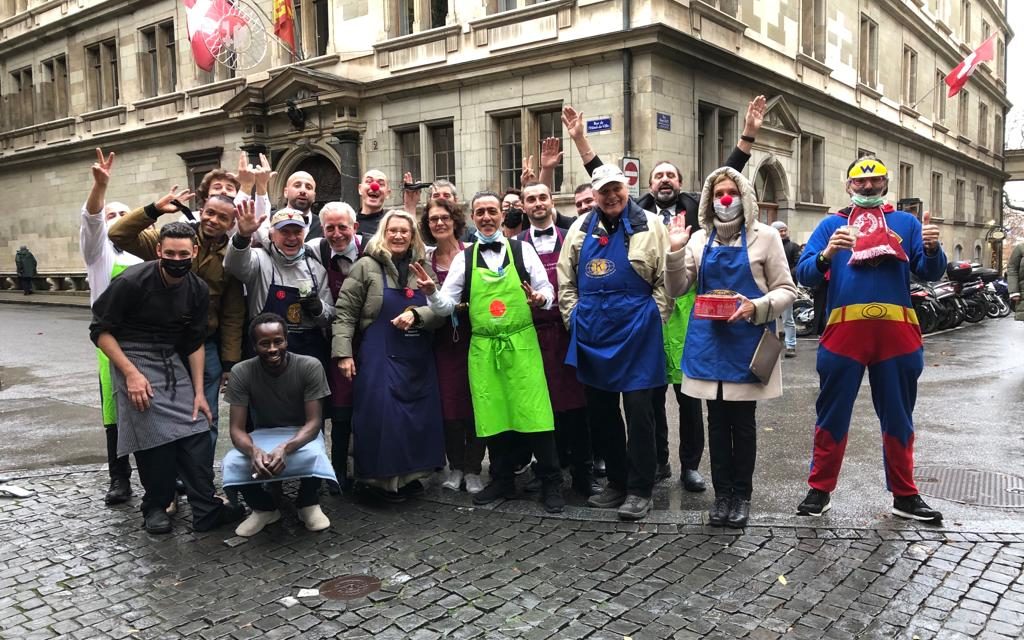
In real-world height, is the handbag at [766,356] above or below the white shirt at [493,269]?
below

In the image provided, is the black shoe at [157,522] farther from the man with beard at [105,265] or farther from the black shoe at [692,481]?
the black shoe at [692,481]

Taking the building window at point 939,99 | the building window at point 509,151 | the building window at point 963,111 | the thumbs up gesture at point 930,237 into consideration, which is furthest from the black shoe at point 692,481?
the building window at point 963,111

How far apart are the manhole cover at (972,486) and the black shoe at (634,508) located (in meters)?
1.94

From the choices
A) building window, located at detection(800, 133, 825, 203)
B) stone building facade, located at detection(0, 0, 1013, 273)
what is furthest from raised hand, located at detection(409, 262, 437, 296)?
building window, located at detection(800, 133, 825, 203)

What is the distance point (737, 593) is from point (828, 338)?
174 cm

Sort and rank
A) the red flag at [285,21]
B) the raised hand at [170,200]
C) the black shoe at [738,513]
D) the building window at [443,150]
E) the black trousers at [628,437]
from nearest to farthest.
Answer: the black shoe at [738,513]
the black trousers at [628,437]
the raised hand at [170,200]
the building window at [443,150]
the red flag at [285,21]

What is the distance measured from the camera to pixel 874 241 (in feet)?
14.9

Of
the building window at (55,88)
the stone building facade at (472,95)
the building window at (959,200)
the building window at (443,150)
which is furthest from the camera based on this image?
the building window at (959,200)

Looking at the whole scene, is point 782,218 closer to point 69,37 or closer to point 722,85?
point 722,85

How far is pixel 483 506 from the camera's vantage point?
5168 mm

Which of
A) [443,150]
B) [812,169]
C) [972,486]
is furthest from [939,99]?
Answer: [972,486]

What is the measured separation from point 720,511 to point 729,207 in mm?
1803

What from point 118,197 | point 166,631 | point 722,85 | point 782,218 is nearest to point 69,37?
point 118,197

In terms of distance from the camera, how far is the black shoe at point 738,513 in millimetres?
4617
